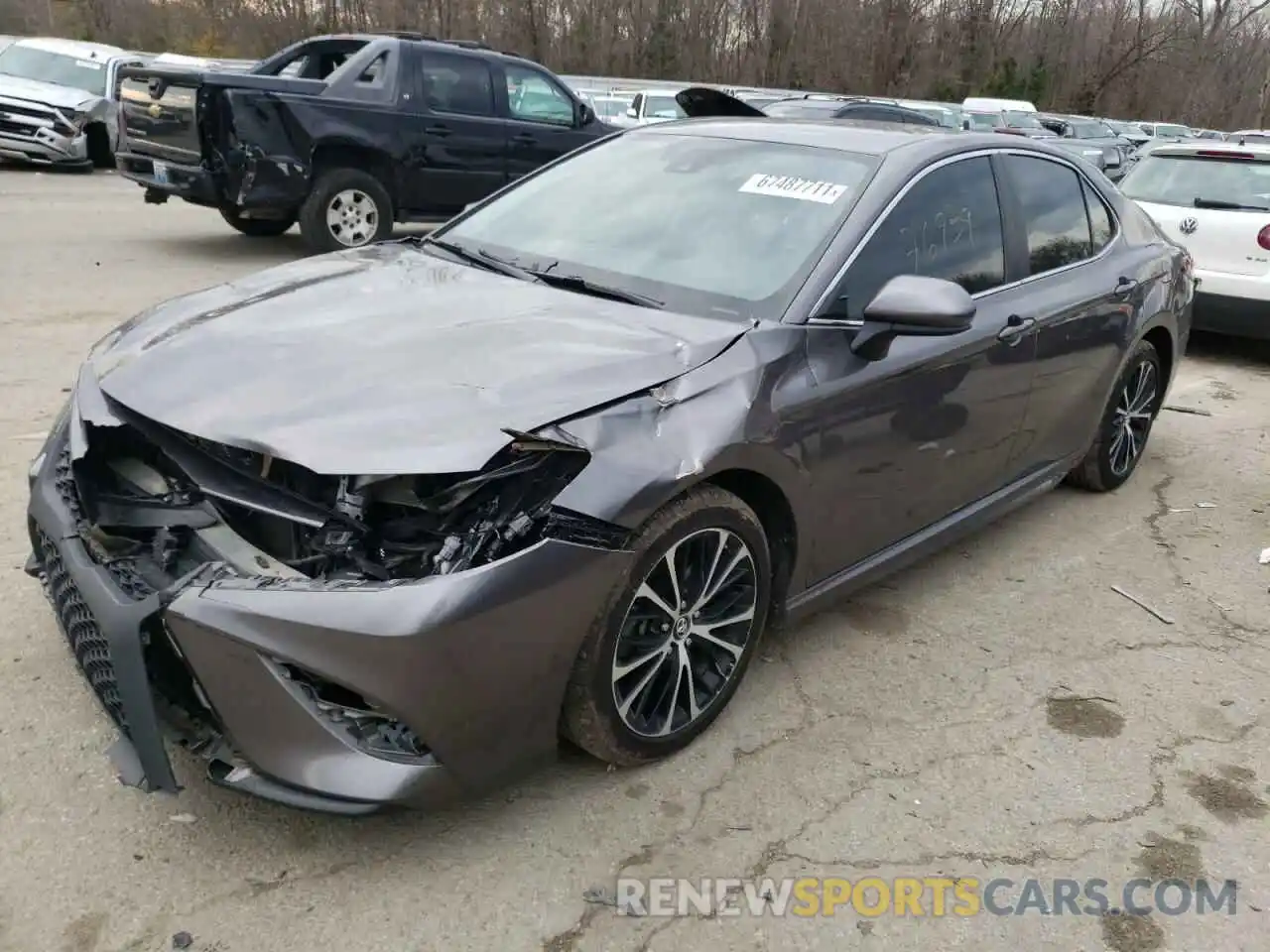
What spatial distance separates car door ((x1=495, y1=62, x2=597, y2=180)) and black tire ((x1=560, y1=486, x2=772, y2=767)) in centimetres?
782

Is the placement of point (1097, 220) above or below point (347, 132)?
below

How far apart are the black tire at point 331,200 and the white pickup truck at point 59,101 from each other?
6.42 metres

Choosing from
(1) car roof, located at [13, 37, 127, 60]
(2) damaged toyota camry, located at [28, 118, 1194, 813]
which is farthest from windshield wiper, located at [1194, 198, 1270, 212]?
(1) car roof, located at [13, 37, 127, 60]

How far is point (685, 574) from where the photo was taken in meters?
2.76

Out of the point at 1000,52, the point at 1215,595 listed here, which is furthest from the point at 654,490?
the point at 1000,52

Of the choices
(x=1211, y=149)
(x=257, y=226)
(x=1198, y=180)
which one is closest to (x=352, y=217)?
(x=257, y=226)

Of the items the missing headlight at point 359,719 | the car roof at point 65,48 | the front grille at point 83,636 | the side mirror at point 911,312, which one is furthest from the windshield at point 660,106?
the missing headlight at point 359,719

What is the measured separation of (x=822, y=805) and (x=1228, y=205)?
7316mm

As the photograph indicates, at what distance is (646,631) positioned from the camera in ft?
8.93

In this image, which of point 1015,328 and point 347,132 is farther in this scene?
point 347,132

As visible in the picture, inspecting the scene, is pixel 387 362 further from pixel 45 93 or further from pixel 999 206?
pixel 45 93

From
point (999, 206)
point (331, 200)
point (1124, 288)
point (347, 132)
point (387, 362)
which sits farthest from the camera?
point (331, 200)

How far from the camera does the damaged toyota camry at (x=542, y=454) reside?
2.23 meters

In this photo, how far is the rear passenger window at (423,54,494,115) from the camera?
9359 mm
